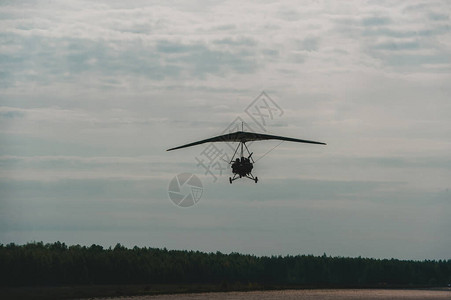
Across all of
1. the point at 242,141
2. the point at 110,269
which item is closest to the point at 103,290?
the point at 110,269

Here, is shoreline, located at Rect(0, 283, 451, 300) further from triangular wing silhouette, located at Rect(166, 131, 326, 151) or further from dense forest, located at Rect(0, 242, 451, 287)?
triangular wing silhouette, located at Rect(166, 131, 326, 151)

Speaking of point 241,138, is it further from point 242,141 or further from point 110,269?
point 110,269

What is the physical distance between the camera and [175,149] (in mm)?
79625

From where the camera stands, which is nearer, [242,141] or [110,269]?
[242,141]

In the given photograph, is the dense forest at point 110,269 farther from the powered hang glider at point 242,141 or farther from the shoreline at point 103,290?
the powered hang glider at point 242,141

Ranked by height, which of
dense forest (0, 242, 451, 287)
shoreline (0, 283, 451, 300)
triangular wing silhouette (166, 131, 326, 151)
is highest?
triangular wing silhouette (166, 131, 326, 151)

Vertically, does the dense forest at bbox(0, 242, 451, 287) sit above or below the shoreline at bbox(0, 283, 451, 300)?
above

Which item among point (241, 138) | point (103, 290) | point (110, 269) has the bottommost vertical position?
point (103, 290)

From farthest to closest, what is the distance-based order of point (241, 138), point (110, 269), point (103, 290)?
point (110, 269) → point (103, 290) → point (241, 138)

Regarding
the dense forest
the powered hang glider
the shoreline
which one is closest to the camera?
the powered hang glider

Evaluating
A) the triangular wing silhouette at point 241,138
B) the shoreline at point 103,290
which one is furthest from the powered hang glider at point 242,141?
the shoreline at point 103,290

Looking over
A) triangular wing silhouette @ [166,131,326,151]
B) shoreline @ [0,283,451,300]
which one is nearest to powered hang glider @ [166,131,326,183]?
triangular wing silhouette @ [166,131,326,151]

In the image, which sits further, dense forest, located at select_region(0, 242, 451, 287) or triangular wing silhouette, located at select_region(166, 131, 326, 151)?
dense forest, located at select_region(0, 242, 451, 287)

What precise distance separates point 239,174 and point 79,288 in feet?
209
